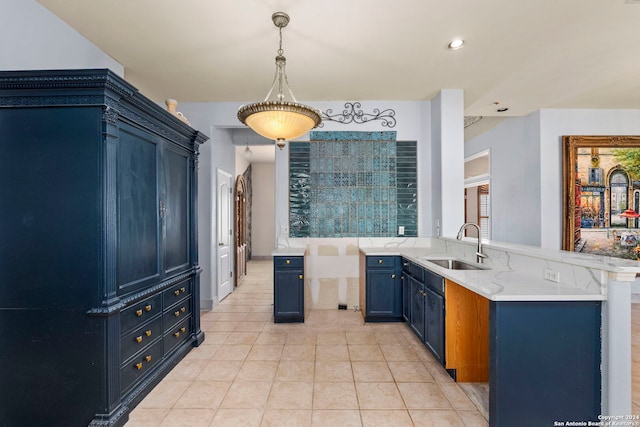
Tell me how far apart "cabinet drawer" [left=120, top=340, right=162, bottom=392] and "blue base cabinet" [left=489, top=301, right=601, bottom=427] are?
2313 mm

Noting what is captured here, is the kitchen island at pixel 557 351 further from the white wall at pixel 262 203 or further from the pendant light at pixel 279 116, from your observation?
the white wall at pixel 262 203

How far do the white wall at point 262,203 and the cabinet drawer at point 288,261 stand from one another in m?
5.13

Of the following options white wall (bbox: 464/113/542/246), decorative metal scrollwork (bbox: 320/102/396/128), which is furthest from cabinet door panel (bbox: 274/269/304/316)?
white wall (bbox: 464/113/542/246)

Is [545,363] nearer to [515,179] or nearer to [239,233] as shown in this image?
[515,179]

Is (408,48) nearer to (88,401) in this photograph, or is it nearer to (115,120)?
(115,120)

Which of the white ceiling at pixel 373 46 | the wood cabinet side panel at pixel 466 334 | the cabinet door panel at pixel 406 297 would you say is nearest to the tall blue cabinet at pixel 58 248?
the white ceiling at pixel 373 46

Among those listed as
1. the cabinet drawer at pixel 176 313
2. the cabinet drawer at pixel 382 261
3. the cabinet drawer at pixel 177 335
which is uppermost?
the cabinet drawer at pixel 382 261

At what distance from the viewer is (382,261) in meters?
3.66

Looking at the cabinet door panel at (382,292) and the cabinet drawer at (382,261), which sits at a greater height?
the cabinet drawer at (382,261)

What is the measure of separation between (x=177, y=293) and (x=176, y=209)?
76cm

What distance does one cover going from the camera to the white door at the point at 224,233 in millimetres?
4574

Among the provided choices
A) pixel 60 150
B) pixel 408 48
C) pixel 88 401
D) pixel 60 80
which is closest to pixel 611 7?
pixel 408 48

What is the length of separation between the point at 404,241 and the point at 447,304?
1.79 meters

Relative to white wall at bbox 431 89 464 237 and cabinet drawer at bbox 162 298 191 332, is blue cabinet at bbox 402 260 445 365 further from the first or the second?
cabinet drawer at bbox 162 298 191 332
